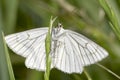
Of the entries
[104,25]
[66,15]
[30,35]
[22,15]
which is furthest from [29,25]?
[30,35]

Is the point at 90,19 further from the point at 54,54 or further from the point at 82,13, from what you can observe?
the point at 54,54

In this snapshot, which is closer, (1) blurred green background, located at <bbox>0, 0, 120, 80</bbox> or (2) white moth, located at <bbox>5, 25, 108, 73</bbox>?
(2) white moth, located at <bbox>5, 25, 108, 73</bbox>

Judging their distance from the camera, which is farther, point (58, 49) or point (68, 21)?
point (68, 21)

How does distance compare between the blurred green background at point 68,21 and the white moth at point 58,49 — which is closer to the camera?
the white moth at point 58,49
